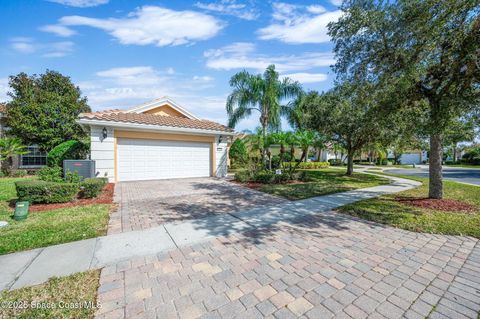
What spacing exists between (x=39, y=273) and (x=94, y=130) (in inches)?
345

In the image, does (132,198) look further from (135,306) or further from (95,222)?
(135,306)

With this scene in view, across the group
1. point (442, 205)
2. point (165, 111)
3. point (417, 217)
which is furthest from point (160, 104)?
point (442, 205)

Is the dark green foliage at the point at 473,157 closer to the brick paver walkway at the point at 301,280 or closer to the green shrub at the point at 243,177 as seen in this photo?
the green shrub at the point at 243,177

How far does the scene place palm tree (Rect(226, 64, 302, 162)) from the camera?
12984 millimetres

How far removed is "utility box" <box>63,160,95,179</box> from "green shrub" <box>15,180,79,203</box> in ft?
6.09

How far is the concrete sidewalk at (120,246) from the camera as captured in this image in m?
2.88

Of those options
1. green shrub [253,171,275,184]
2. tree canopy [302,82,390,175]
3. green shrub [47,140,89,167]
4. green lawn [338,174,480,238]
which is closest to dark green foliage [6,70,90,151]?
Result: green shrub [47,140,89,167]

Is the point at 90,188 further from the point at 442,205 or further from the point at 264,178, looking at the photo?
the point at 442,205

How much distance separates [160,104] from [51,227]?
11842 mm

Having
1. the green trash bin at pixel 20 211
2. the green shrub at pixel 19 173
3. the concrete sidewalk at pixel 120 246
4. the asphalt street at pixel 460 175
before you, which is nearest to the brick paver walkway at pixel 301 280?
the concrete sidewalk at pixel 120 246

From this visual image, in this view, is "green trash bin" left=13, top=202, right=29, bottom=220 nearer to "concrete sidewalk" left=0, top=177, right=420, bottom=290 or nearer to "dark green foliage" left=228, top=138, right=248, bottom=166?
"concrete sidewalk" left=0, top=177, right=420, bottom=290

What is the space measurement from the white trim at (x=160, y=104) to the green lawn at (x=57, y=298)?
42.0 feet

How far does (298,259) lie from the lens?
3240 mm

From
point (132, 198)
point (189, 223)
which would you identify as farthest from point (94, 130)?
point (189, 223)
